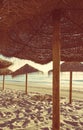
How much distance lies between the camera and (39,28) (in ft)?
14.0

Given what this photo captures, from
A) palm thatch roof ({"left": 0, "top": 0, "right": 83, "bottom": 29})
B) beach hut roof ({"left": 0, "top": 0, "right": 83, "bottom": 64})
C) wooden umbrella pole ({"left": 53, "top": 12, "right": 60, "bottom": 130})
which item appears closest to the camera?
palm thatch roof ({"left": 0, "top": 0, "right": 83, "bottom": 29})

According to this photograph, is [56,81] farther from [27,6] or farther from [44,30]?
[44,30]

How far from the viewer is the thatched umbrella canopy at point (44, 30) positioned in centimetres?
286

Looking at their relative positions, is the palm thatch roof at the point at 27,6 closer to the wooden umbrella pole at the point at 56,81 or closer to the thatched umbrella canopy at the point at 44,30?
the thatched umbrella canopy at the point at 44,30

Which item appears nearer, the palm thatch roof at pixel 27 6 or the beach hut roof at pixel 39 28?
the palm thatch roof at pixel 27 6

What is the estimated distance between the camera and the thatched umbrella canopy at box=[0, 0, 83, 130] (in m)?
2.86

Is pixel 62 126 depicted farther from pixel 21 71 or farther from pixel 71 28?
pixel 21 71

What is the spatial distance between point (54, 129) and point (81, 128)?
10.4 ft

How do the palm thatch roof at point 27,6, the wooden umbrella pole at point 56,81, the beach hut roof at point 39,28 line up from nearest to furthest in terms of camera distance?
the palm thatch roof at point 27,6 < the beach hut roof at point 39,28 < the wooden umbrella pole at point 56,81

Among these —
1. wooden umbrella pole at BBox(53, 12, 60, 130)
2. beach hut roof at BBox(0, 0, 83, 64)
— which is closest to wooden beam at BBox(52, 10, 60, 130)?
wooden umbrella pole at BBox(53, 12, 60, 130)

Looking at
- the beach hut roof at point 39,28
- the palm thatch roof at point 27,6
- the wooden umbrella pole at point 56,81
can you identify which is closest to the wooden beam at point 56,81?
the wooden umbrella pole at point 56,81

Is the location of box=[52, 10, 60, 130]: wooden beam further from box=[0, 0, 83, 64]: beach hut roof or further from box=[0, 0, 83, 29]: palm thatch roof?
box=[0, 0, 83, 29]: palm thatch roof

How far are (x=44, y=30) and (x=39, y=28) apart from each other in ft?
0.58

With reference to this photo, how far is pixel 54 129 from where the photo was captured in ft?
10.1
